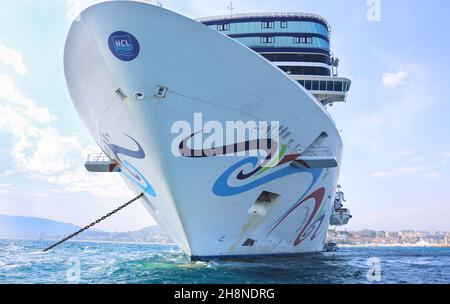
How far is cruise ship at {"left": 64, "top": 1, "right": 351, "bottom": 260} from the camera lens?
10766mm

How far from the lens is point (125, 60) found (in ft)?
35.7

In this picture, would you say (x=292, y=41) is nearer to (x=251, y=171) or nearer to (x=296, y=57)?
(x=296, y=57)

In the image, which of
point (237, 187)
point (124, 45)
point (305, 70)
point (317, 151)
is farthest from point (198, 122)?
point (305, 70)

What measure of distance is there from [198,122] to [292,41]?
14476 mm

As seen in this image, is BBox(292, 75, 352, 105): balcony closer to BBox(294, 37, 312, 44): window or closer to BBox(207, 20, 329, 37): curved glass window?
BBox(294, 37, 312, 44): window

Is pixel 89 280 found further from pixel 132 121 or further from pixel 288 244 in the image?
pixel 288 244

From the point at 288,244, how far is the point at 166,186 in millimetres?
5904

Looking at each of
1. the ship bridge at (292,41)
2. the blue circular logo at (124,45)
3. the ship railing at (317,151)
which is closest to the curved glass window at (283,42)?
the ship bridge at (292,41)

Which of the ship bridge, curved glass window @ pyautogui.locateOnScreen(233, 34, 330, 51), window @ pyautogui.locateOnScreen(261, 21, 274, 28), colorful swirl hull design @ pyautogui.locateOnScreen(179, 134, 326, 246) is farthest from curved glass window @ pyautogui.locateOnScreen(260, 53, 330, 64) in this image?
colorful swirl hull design @ pyautogui.locateOnScreen(179, 134, 326, 246)

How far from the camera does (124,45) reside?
10.7 m

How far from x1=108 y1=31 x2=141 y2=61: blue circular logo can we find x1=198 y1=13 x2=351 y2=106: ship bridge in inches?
505

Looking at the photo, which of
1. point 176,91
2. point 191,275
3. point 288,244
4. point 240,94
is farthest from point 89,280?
point 288,244

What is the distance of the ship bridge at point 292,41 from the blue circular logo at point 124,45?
42.1ft

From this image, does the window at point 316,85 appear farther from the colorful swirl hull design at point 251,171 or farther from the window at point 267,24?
the colorful swirl hull design at point 251,171
